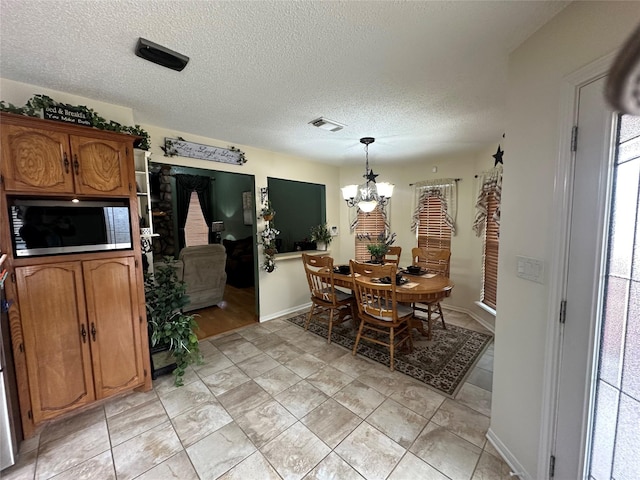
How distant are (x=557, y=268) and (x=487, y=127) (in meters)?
2.17

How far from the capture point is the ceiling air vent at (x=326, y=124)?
2.54m

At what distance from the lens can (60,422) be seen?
188cm

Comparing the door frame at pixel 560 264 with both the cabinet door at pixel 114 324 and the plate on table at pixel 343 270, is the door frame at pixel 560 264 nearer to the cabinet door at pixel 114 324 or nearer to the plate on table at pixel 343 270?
the plate on table at pixel 343 270

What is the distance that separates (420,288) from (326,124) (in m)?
1.95

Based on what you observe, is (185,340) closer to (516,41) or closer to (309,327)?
(309,327)

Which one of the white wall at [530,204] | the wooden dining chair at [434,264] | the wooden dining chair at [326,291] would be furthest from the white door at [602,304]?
the wooden dining chair at [326,291]

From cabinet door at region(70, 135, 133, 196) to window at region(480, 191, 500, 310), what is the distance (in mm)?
4058

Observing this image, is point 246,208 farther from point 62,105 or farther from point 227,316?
point 62,105

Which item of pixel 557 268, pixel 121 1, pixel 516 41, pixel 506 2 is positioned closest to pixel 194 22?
pixel 121 1

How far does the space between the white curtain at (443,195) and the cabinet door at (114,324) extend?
4.03 metres

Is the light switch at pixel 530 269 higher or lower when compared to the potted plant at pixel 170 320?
higher

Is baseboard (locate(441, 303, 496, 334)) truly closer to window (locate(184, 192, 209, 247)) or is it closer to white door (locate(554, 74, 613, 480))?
white door (locate(554, 74, 613, 480))

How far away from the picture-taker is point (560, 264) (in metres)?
1.22

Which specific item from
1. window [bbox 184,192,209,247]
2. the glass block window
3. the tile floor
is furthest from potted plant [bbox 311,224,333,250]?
the glass block window
